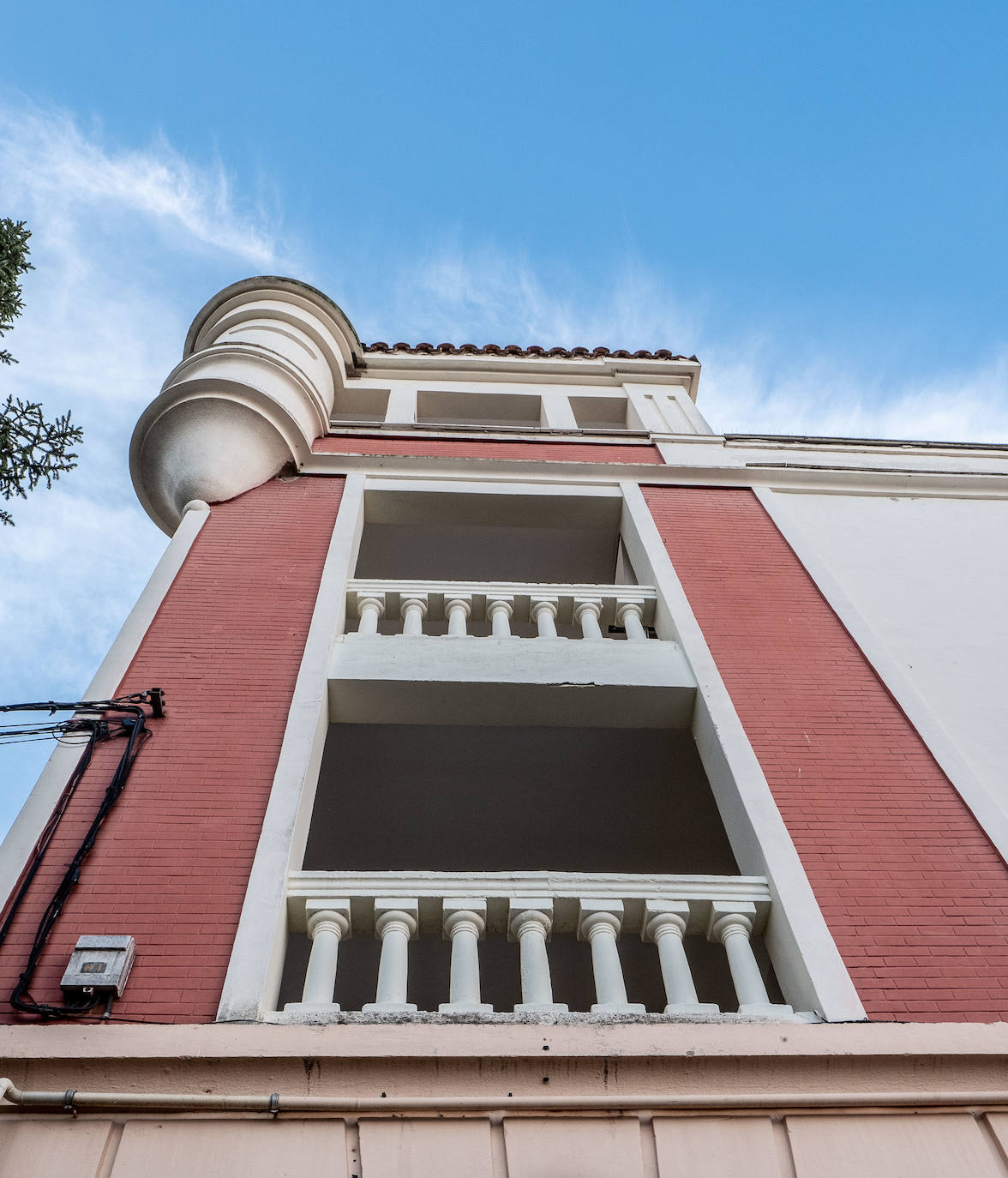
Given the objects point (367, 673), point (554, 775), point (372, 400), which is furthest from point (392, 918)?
point (372, 400)

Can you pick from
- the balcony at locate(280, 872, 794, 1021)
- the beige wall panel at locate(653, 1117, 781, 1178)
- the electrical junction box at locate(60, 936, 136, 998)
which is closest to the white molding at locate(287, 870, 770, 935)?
the balcony at locate(280, 872, 794, 1021)

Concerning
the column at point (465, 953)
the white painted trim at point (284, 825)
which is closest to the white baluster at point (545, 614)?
the white painted trim at point (284, 825)

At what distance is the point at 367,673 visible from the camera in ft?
24.0

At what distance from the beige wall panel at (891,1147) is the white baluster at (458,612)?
178 inches

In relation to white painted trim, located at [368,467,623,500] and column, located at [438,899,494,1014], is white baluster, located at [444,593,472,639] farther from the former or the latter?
column, located at [438,899,494,1014]

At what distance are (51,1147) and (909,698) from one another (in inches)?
230

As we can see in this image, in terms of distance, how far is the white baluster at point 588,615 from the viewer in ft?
27.1

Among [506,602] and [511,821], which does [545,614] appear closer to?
[506,602]

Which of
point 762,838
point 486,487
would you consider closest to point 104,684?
point 762,838

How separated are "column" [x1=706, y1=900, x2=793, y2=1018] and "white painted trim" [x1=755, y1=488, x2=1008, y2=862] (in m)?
1.71

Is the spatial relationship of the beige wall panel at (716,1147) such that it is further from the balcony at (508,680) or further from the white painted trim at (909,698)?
the balcony at (508,680)

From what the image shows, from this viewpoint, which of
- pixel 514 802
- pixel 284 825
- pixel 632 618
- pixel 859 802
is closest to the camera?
pixel 284 825

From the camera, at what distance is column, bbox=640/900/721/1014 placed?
486 cm

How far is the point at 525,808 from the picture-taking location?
10000 mm
